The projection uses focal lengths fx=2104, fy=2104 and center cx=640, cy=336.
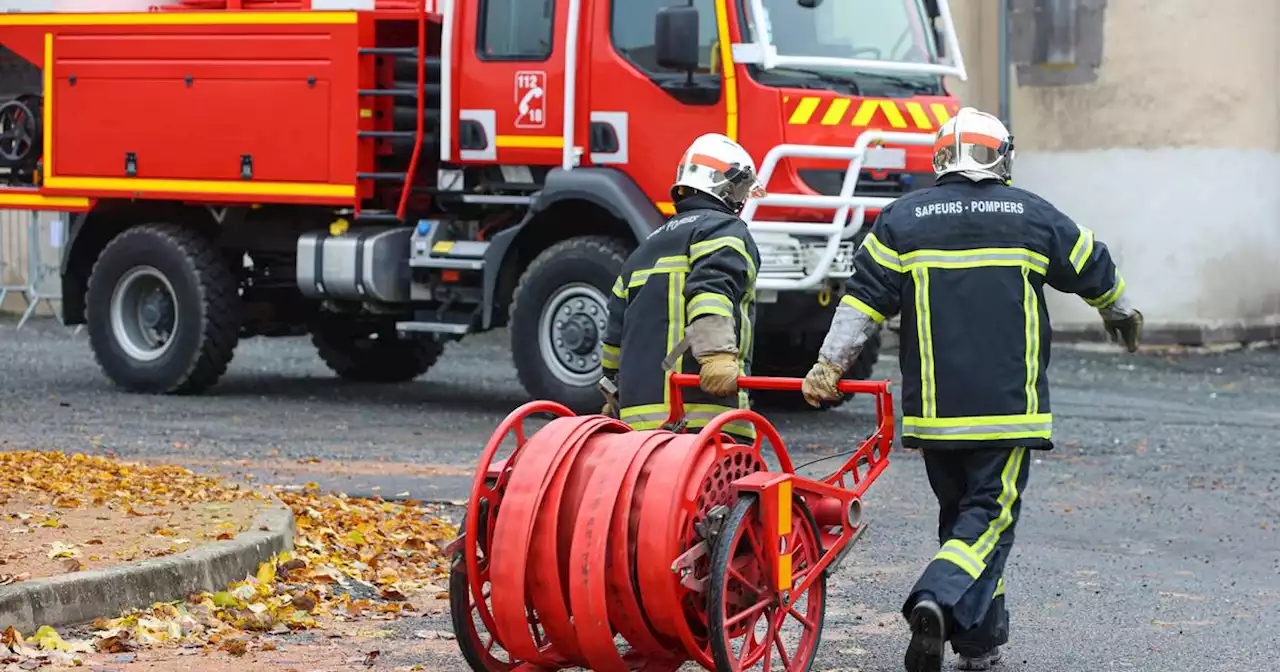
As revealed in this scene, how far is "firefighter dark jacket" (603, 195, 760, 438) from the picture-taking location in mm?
6840

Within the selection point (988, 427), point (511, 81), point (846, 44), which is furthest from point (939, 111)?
point (988, 427)

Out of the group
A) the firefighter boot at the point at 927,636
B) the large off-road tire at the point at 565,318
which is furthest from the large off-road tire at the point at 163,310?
the firefighter boot at the point at 927,636

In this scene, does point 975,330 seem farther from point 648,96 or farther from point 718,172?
point 648,96

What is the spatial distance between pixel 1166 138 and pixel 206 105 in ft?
33.0

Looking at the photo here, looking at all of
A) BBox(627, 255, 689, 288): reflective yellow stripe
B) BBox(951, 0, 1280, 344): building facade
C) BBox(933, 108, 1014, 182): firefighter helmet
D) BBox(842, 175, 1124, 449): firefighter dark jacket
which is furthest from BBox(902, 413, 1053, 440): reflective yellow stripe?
BBox(951, 0, 1280, 344): building facade

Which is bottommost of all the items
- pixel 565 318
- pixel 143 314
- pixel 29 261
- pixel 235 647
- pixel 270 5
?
pixel 235 647

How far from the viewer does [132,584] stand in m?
6.86

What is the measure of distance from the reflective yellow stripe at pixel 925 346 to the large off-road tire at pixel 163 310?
8.96 m

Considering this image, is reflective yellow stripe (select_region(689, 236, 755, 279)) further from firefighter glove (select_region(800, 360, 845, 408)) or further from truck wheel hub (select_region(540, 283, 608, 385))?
truck wheel hub (select_region(540, 283, 608, 385))

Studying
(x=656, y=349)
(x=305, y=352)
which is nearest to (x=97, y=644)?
(x=656, y=349)

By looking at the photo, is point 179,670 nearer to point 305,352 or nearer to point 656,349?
point 656,349

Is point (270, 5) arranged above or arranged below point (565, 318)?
above

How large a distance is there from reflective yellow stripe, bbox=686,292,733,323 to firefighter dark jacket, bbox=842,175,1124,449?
46cm

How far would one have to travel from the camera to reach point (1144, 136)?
2036 cm
